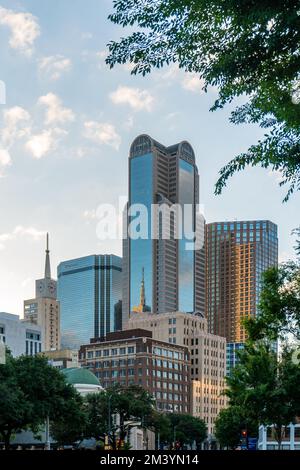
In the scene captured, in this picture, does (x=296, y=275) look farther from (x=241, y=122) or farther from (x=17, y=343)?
(x=17, y=343)

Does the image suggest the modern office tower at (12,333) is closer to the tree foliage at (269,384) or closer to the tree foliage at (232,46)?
the tree foliage at (269,384)

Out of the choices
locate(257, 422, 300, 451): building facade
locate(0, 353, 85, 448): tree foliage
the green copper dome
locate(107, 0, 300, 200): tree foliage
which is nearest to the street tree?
the green copper dome

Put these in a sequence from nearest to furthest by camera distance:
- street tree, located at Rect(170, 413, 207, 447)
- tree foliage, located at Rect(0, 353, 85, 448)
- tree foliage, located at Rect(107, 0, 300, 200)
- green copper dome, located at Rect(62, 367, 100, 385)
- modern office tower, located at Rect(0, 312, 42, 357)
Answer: tree foliage, located at Rect(107, 0, 300, 200) → tree foliage, located at Rect(0, 353, 85, 448) → green copper dome, located at Rect(62, 367, 100, 385) → street tree, located at Rect(170, 413, 207, 447) → modern office tower, located at Rect(0, 312, 42, 357)

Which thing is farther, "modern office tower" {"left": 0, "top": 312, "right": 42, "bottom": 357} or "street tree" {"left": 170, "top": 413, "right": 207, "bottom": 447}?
"modern office tower" {"left": 0, "top": 312, "right": 42, "bottom": 357}

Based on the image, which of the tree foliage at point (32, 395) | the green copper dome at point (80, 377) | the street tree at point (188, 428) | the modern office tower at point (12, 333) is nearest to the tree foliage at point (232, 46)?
the tree foliage at point (32, 395)

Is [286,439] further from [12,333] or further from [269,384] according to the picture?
[12,333]

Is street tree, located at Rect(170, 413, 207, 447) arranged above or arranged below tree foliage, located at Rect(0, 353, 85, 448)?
below

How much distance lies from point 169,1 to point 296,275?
24582 mm

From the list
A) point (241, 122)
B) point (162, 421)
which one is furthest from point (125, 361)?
point (241, 122)

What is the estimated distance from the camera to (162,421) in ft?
404

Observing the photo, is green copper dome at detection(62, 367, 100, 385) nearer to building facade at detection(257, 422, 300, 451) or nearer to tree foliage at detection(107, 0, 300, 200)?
building facade at detection(257, 422, 300, 451)

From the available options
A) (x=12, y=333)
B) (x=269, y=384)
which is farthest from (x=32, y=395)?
(x=12, y=333)

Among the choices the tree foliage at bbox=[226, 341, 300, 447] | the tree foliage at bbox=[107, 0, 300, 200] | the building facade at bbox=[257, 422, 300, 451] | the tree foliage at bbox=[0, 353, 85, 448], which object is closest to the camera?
the tree foliage at bbox=[107, 0, 300, 200]
